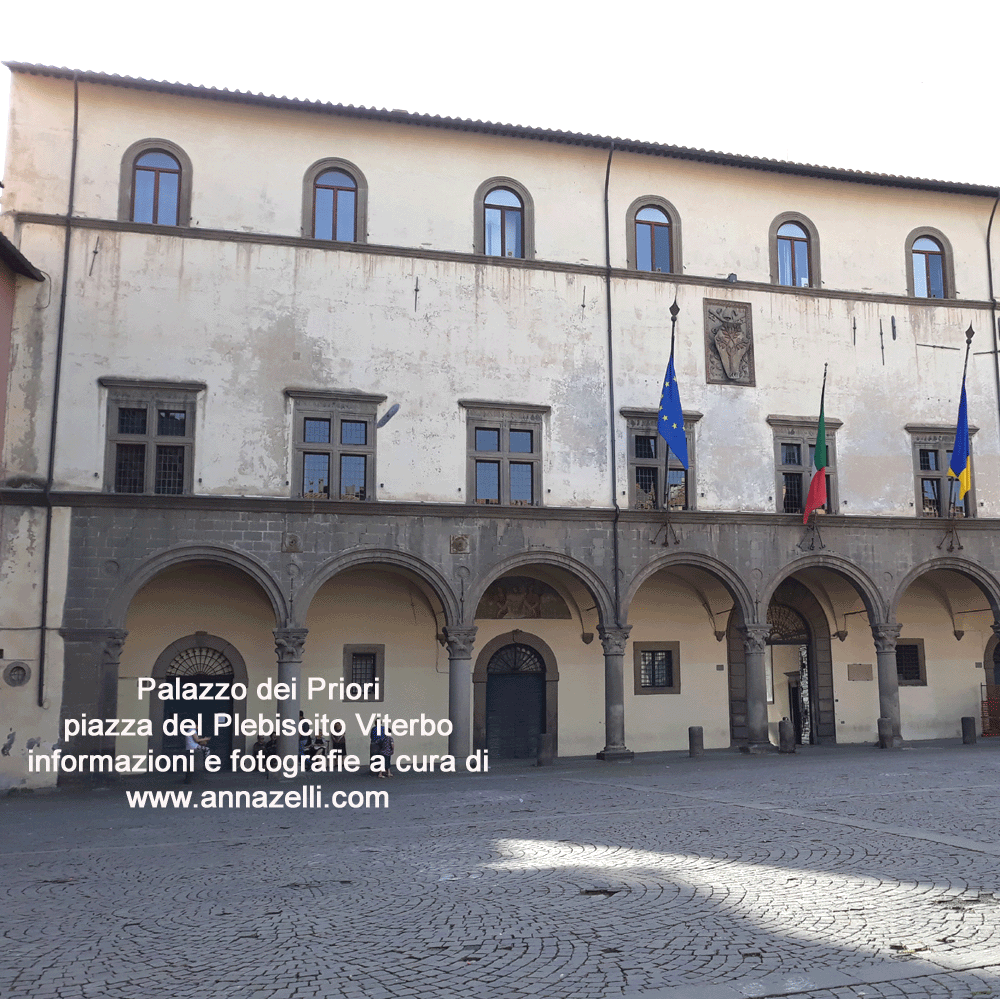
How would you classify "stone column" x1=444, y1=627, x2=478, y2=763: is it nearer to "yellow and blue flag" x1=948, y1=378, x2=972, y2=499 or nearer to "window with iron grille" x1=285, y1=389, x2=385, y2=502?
"window with iron grille" x1=285, y1=389, x2=385, y2=502

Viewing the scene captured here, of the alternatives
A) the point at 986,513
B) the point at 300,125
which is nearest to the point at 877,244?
the point at 986,513

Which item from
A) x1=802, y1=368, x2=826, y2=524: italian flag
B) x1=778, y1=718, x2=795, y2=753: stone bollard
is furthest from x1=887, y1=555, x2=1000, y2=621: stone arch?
x1=778, y1=718, x2=795, y2=753: stone bollard

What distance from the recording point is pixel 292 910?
26.0 ft

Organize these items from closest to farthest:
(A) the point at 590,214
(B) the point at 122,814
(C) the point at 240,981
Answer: (C) the point at 240,981
(B) the point at 122,814
(A) the point at 590,214

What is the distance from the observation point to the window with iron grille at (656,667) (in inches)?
888

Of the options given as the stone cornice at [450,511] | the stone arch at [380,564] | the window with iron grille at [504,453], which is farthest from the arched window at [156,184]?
the stone arch at [380,564]

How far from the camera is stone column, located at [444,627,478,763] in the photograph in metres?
19.0

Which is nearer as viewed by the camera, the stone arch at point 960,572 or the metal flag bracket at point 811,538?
the metal flag bracket at point 811,538

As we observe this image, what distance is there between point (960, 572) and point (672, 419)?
7994mm

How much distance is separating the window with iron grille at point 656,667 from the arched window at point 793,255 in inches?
329

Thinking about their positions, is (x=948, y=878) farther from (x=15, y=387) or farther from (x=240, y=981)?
(x=15, y=387)

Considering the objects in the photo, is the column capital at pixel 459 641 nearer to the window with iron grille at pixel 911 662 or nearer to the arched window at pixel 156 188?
the arched window at pixel 156 188

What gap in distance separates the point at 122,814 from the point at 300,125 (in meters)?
13.0

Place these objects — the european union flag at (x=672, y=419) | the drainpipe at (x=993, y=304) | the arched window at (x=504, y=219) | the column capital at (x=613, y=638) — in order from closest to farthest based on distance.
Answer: the european union flag at (x=672, y=419) < the column capital at (x=613, y=638) < the arched window at (x=504, y=219) < the drainpipe at (x=993, y=304)
